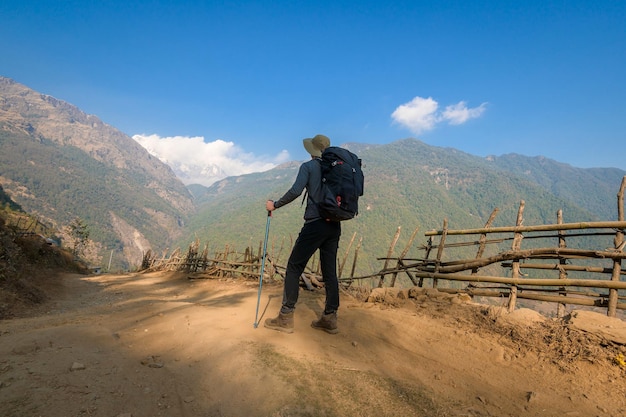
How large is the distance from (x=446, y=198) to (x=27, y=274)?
147636 mm

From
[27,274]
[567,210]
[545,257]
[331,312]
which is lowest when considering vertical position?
[27,274]

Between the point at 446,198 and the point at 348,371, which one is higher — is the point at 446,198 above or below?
above

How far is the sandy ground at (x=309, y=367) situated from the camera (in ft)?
6.12

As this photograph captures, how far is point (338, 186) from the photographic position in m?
3.07

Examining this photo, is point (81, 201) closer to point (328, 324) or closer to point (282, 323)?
point (282, 323)

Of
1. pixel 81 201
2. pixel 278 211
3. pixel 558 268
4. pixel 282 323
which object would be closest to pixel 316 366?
pixel 282 323

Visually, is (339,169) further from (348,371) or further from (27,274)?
(27,274)

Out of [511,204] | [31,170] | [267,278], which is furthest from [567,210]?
[31,170]

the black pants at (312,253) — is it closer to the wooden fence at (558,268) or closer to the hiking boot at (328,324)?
the hiking boot at (328,324)

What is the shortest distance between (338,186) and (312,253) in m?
0.72

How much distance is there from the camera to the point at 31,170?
133000mm

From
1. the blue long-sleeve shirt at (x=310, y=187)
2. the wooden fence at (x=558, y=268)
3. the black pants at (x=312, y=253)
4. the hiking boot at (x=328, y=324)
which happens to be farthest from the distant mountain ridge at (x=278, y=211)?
the blue long-sleeve shirt at (x=310, y=187)

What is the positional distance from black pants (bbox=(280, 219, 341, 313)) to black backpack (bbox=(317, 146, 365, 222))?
0.15 m

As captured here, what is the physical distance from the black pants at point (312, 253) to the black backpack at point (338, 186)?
0.15m
